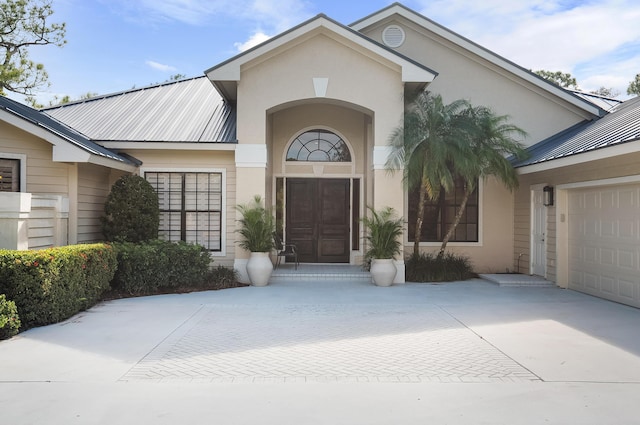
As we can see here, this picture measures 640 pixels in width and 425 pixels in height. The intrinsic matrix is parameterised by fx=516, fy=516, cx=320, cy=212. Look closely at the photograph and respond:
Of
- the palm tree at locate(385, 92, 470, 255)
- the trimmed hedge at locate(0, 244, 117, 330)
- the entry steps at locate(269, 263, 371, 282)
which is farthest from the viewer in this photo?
the entry steps at locate(269, 263, 371, 282)

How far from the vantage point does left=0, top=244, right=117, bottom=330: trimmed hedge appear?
6.91 m

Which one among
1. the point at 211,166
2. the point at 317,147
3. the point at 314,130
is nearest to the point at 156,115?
the point at 211,166

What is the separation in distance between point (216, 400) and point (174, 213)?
27.4 feet

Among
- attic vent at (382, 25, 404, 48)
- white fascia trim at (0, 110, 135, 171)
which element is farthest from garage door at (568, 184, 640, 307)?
white fascia trim at (0, 110, 135, 171)

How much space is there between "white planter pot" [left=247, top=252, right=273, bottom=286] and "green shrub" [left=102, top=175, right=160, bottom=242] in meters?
2.27

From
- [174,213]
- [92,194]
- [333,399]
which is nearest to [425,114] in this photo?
[174,213]

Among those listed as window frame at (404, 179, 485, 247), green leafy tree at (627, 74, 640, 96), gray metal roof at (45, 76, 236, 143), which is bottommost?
window frame at (404, 179, 485, 247)

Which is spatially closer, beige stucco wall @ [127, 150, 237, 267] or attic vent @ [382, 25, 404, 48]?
beige stucco wall @ [127, 150, 237, 267]

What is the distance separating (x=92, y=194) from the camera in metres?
11.3

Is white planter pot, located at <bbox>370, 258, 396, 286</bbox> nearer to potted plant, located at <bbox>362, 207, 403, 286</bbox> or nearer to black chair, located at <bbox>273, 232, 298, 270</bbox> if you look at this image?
potted plant, located at <bbox>362, 207, 403, 286</bbox>

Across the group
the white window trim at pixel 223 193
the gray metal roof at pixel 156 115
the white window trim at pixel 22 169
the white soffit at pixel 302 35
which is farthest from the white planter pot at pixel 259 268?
the white window trim at pixel 22 169

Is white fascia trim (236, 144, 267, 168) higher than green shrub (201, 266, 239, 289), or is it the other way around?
white fascia trim (236, 144, 267, 168)

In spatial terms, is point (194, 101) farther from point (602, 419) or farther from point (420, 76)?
point (602, 419)

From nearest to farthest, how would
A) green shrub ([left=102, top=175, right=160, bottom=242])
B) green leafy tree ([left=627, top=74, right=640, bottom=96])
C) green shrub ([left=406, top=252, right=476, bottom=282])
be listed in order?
green shrub ([left=102, top=175, right=160, bottom=242]) < green shrub ([left=406, top=252, right=476, bottom=282]) < green leafy tree ([left=627, top=74, right=640, bottom=96])
